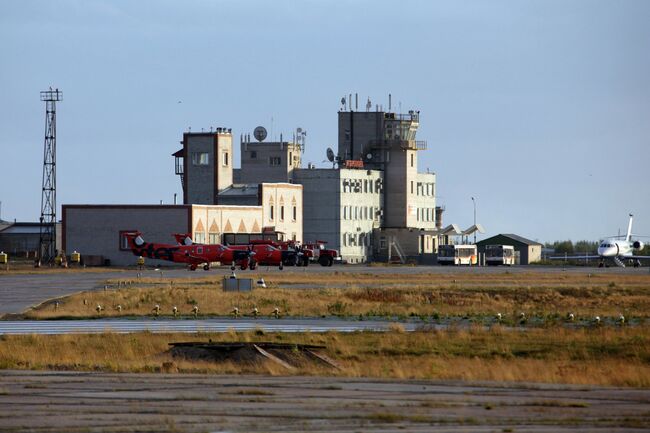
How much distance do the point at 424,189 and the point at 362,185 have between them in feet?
39.5

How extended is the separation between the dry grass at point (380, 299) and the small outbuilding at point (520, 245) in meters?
72.7

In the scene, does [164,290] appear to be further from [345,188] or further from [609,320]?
[345,188]

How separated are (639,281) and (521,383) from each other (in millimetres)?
59717

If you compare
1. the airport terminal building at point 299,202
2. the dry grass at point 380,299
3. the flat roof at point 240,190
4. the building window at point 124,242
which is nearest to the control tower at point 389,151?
the airport terminal building at point 299,202

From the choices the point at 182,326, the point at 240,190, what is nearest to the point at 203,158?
the point at 240,190

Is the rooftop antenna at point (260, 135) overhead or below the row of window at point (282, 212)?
overhead

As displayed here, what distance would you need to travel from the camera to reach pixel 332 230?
460 ft

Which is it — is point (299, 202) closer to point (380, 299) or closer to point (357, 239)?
point (357, 239)

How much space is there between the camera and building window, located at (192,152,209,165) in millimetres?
129375

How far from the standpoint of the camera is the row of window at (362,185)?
14112 centimetres

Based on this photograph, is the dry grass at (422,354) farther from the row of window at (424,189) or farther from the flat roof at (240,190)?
the row of window at (424,189)

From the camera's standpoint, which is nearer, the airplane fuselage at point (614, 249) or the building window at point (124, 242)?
the building window at point (124, 242)

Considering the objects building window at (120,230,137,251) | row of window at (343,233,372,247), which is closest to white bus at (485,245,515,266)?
row of window at (343,233,372,247)

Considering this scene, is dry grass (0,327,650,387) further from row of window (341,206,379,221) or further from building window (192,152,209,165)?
row of window (341,206,379,221)
